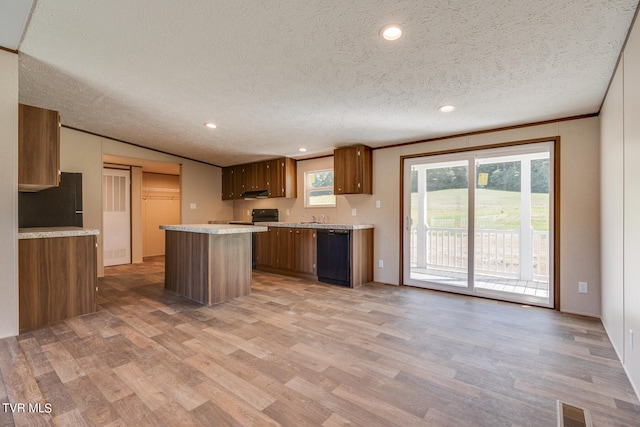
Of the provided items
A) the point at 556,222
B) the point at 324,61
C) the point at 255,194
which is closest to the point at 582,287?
the point at 556,222

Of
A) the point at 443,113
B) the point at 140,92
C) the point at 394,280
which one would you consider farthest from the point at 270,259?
the point at 443,113

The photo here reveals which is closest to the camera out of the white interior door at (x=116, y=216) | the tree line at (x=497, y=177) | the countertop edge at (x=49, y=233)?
the countertop edge at (x=49, y=233)

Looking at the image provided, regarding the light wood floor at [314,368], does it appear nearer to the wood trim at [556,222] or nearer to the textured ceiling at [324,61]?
the wood trim at [556,222]

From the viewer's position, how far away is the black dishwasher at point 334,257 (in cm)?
448

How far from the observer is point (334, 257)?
15.1ft

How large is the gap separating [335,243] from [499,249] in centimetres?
291

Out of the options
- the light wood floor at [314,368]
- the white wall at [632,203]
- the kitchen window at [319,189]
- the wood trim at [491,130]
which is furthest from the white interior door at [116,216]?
the white wall at [632,203]

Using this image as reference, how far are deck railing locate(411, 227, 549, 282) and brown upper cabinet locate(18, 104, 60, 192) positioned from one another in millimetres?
4668

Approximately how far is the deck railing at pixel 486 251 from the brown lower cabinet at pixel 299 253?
87 centimetres

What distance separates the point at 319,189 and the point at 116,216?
14.7ft

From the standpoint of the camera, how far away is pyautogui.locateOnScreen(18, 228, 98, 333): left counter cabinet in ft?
8.87

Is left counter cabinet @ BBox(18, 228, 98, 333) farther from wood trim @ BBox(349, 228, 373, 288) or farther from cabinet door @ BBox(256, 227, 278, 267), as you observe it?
wood trim @ BBox(349, 228, 373, 288)

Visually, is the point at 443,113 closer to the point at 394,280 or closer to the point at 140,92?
the point at 394,280

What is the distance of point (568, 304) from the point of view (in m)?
3.30
